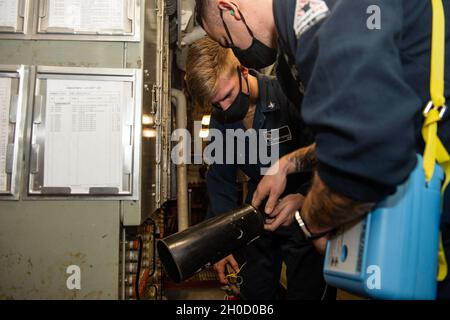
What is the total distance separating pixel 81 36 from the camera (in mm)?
1518

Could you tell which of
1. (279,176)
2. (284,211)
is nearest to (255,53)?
(279,176)

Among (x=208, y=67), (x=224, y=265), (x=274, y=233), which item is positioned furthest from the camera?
(x=224, y=265)

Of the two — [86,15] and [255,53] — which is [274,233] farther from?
[86,15]

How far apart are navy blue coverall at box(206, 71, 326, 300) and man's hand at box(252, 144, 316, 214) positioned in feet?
1.30

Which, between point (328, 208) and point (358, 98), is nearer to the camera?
point (358, 98)

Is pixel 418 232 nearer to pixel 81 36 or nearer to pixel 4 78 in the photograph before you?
pixel 81 36

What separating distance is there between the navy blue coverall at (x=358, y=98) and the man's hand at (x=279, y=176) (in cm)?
76

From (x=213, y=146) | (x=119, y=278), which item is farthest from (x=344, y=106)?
(x=213, y=146)

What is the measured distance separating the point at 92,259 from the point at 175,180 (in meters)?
2.12

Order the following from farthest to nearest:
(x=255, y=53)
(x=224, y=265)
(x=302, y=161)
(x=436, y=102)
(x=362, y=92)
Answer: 1. (x=224, y=265)
2. (x=302, y=161)
3. (x=255, y=53)
4. (x=436, y=102)
5. (x=362, y=92)

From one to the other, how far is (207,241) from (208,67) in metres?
1.13

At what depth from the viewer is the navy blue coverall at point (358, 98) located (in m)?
0.60

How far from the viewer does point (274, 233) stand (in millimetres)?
2166
